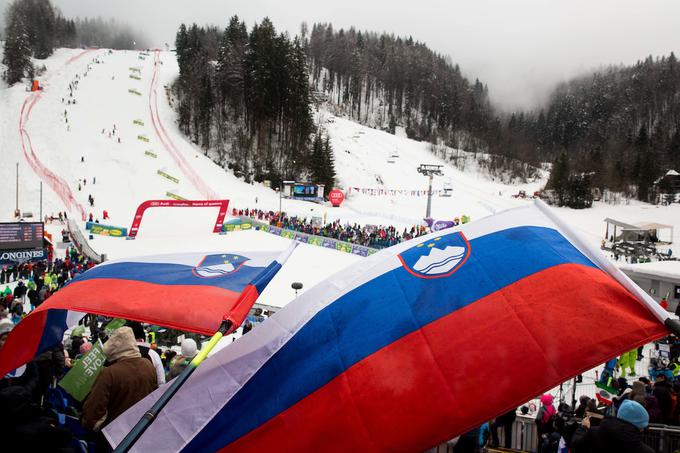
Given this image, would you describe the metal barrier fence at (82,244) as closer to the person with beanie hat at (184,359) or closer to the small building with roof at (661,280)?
the person with beanie hat at (184,359)

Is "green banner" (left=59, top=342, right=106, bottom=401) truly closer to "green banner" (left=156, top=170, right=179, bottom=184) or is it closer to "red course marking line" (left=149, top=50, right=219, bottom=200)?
"red course marking line" (left=149, top=50, right=219, bottom=200)

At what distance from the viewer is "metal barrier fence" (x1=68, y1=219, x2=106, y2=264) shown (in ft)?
68.0

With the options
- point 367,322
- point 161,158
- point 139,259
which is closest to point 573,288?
point 367,322

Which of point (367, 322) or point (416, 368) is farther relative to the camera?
point (367, 322)

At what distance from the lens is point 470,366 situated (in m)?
2.21

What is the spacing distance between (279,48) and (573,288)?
57.5 meters

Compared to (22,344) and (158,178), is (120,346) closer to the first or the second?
(22,344)

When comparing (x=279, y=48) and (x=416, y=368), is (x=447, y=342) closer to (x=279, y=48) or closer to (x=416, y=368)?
(x=416, y=368)

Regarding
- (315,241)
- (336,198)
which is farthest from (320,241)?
(336,198)

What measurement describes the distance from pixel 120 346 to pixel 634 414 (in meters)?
3.11

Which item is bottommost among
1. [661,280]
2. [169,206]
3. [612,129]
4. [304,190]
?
[661,280]

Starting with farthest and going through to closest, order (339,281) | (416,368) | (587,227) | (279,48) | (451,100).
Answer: (451,100) < (279,48) < (587,227) < (339,281) < (416,368)

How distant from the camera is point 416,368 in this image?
229 centimetres

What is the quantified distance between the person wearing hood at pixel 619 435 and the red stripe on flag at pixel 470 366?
1.70ft
